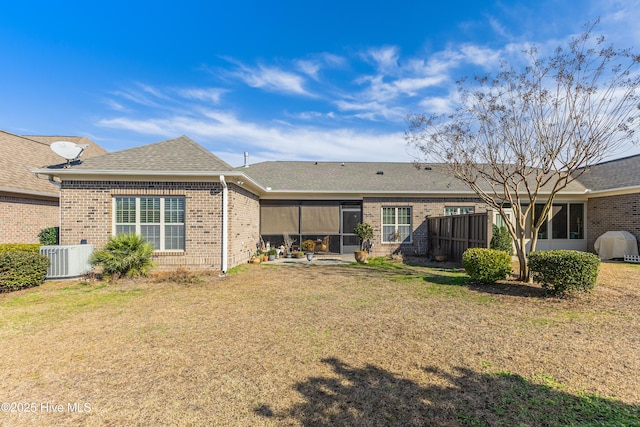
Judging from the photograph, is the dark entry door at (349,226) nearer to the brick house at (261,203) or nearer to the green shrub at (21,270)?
the brick house at (261,203)

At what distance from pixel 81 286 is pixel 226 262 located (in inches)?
143

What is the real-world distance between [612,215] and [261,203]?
1554 cm

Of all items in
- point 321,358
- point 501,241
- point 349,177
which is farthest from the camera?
point 349,177

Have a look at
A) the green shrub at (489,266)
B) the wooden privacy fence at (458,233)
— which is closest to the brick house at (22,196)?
the green shrub at (489,266)

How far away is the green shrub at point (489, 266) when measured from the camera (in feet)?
25.5

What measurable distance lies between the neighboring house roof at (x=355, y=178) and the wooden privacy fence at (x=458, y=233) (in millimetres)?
1725

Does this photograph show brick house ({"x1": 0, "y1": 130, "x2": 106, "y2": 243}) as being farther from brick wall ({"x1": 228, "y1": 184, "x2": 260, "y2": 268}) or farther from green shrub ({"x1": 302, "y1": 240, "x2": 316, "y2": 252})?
green shrub ({"x1": 302, "y1": 240, "x2": 316, "y2": 252})

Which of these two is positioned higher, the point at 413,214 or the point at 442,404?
the point at 413,214

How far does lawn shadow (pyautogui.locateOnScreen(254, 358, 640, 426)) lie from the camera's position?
2572 millimetres

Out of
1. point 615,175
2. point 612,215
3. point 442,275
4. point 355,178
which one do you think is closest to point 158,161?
point 355,178

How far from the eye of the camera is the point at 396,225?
46.6ft

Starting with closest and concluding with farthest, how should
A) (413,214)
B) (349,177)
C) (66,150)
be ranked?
(66,150)
(413,214)
(349,177)

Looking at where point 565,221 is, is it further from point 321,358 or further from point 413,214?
point 321,358

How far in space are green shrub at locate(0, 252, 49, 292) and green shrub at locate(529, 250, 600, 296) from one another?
12.0 m
